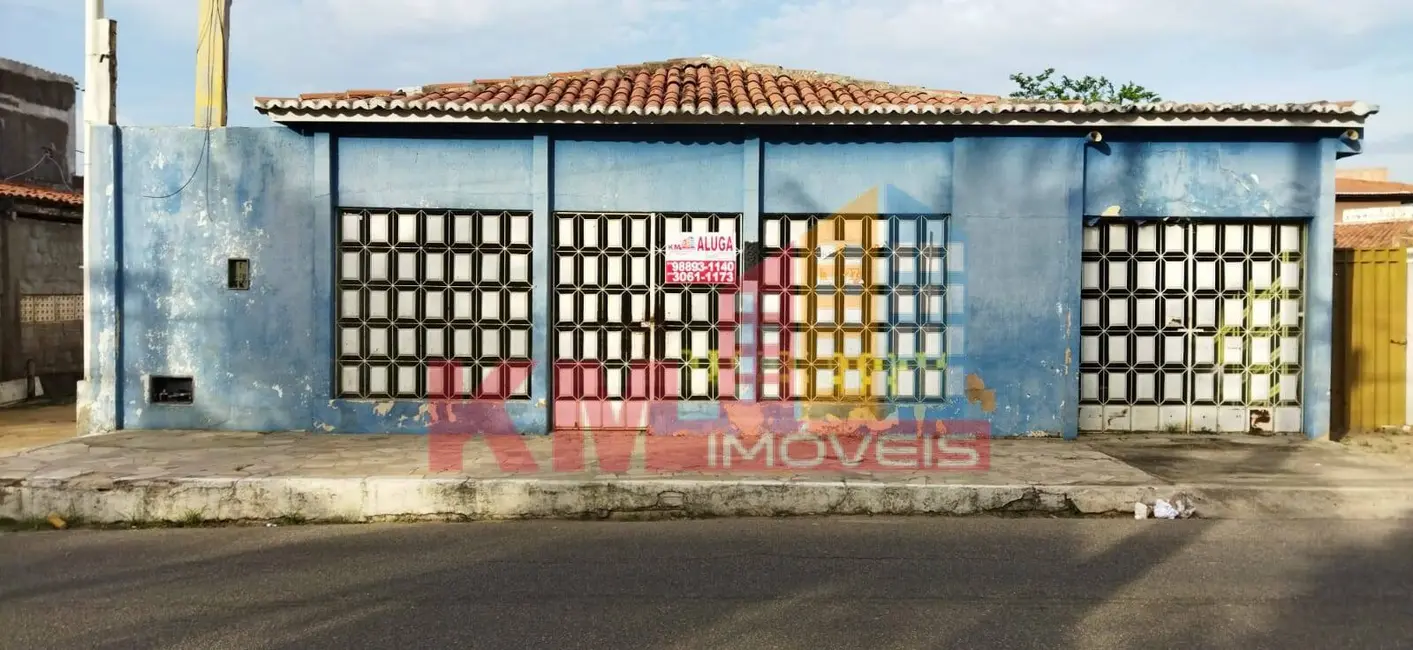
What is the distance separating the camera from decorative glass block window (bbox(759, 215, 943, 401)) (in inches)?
359

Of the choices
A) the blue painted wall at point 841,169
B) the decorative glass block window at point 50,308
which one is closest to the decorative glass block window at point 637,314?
the blue painted wall at point 841,169

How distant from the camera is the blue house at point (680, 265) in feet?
29.4

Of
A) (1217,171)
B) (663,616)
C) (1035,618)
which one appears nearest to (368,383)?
(663,616)

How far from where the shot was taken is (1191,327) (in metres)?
9.25

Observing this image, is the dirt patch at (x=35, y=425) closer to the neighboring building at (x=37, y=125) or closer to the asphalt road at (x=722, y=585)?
the asphalt road at (x=722, y=585)

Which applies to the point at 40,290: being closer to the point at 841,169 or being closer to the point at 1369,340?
the point at 841,169

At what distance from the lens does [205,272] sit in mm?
9039

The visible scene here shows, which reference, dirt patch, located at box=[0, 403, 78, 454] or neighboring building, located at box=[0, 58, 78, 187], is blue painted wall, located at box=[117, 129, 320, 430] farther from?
neighboring building, located at box=[0, 58, 78, 187]

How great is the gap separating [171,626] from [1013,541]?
4.66m

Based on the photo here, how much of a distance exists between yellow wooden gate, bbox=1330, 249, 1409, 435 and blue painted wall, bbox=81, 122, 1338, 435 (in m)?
0.73

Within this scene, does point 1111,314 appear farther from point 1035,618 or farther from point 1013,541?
point 1035,618

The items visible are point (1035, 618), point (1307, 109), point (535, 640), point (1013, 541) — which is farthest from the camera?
point (1307, 109)

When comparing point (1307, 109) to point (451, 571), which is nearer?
point (451, 571)

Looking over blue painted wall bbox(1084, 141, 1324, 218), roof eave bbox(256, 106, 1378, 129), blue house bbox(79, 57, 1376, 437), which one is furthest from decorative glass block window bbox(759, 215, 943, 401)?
blue painted wall bbox(1084, 141, 1324, 218)
